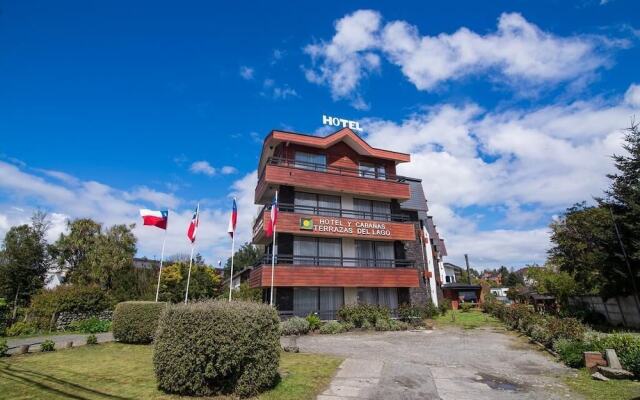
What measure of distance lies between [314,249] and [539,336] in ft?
47.3

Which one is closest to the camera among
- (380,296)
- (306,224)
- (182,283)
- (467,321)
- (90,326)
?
(90,326)

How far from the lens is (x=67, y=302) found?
23.6 m

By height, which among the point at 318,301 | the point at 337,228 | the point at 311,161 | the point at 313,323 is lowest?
the point at 313,323

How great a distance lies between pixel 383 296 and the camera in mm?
26234

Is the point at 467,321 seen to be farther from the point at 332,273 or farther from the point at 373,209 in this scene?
the point at 332,273

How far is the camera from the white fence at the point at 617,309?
20031 mm

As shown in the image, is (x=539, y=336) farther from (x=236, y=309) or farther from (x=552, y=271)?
(x=552, y=271)

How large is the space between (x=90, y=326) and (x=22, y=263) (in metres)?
14.0

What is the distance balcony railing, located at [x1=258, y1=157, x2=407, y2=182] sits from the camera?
25438 millimetres

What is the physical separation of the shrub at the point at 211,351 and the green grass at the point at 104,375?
0.43 metres

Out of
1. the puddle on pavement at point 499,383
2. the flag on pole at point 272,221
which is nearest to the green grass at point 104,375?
the puddle on pavement at point 499,383

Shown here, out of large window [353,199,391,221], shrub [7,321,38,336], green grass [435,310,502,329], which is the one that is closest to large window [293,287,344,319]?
large window [353,199,391,221]

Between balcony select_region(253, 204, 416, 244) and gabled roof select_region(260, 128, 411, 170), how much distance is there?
4962 mm

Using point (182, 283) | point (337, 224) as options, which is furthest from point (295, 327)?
point (182, 283)
